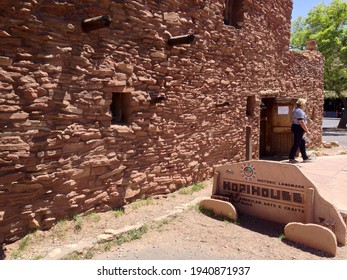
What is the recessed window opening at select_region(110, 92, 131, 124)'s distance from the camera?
5.00 metres

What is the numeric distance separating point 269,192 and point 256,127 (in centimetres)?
421

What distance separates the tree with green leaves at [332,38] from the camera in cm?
1925

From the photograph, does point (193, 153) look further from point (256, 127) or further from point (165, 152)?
point (256, 127)

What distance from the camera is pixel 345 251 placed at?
145 inches

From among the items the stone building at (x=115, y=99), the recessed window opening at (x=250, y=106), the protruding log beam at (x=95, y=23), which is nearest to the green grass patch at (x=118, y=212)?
the stone building at (x=115, y=99)

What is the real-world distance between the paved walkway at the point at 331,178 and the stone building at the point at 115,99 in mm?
1848

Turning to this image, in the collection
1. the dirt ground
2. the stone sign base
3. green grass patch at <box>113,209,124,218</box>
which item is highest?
the stone sign base

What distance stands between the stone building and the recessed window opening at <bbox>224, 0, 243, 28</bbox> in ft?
0.09

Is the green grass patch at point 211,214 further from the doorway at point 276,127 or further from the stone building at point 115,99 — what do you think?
the doorway at point 276,127

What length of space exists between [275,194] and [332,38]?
18.4 metres

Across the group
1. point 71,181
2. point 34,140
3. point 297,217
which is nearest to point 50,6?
point 34,140

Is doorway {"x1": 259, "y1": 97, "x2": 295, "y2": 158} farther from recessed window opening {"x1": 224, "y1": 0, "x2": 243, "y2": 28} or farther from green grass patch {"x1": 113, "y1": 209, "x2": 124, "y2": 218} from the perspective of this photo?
green grass patch {"x1": 113, "y1": 209, "x2": 124, "y2": 218}

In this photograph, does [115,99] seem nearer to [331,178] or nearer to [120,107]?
[120,107]

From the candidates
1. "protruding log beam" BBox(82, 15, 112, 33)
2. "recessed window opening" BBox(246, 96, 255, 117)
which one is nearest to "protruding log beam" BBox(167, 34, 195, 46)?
"protruding log beam" BBox(82, 15, 112, 33)
